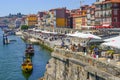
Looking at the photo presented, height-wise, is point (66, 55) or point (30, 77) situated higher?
point (66, 55)

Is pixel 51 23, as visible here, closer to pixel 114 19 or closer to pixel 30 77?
pixel 114 19

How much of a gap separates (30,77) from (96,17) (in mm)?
38006

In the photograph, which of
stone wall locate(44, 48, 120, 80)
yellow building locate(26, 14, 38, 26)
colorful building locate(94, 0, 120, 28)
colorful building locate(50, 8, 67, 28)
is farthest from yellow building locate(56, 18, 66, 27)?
stone wall locate(44, 48, 120, 80)

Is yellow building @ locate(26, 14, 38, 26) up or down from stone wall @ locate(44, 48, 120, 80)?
up

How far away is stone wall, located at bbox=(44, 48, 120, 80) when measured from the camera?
18125 mm

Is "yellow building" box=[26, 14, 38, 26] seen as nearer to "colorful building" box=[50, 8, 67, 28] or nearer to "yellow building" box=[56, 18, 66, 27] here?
"colorful building" box=[50, 8, 67, 28]

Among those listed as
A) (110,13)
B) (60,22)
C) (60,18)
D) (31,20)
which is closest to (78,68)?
(110,13)

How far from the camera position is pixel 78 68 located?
22.3 meters

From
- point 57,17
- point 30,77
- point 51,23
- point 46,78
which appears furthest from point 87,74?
point 51,23

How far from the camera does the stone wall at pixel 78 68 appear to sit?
18.1 metres

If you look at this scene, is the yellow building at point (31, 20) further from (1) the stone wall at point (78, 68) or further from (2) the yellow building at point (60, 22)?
(1) the stone wall at point (78, 68)

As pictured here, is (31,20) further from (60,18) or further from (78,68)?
(78,68)

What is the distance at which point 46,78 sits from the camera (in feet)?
96.2

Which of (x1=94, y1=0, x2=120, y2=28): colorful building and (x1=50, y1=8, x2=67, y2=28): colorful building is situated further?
(x1=50, y1=8, x2=67, y2=28): colorful building
